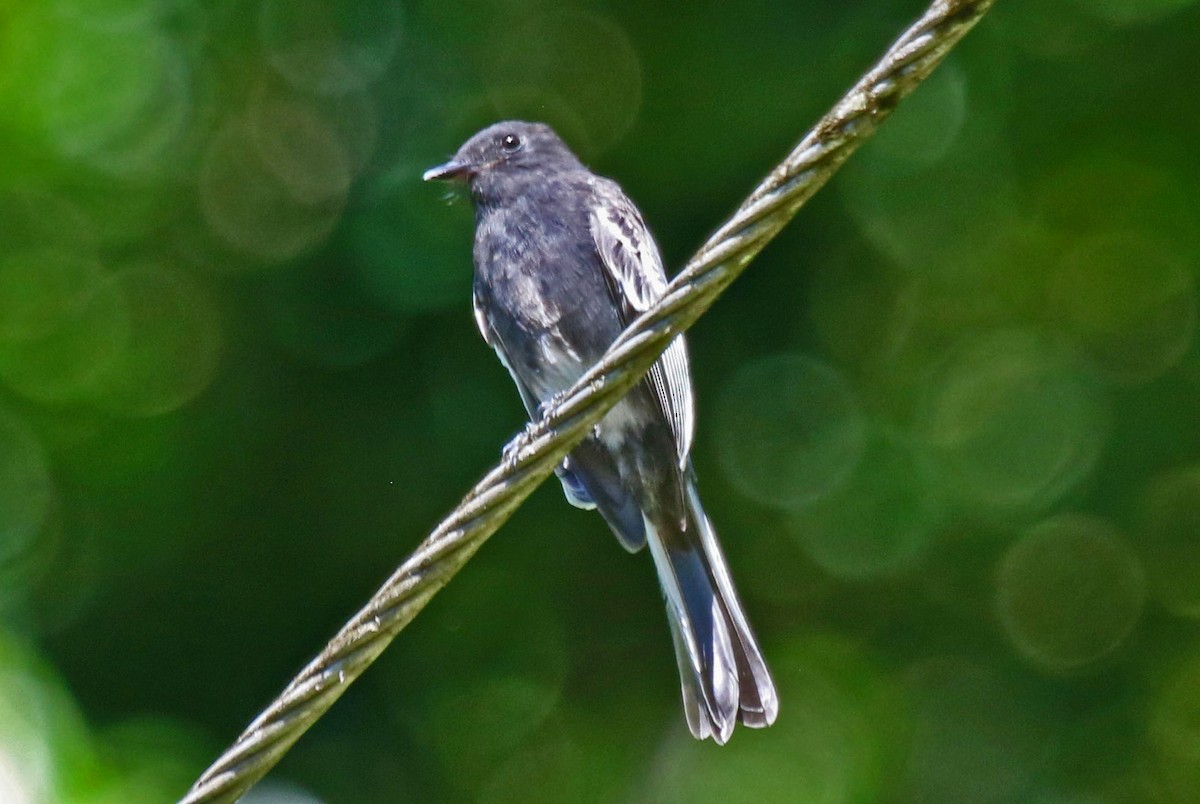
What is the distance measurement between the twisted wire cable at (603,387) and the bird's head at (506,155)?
242cm

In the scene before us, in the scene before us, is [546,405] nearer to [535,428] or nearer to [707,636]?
[535,428]

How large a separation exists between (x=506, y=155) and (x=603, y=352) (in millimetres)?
967

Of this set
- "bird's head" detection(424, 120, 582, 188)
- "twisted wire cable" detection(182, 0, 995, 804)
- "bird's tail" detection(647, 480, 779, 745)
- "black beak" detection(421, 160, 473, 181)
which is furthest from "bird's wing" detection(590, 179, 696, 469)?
"twisted wire cable" detection(182, 0, 995, 804)

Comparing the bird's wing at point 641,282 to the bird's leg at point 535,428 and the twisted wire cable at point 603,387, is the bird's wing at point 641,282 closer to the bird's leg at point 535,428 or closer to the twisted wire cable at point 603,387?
the bird's leg at point 535,428

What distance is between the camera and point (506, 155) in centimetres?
518

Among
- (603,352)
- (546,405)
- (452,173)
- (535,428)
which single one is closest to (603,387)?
(535,428)

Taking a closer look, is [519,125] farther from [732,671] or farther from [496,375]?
[732,671]

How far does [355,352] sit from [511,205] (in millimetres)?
1376

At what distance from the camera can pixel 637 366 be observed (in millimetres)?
2707

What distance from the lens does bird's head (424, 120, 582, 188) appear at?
16.7ft

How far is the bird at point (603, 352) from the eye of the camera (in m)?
4.43

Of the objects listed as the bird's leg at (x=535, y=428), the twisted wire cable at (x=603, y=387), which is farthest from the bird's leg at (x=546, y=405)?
the twisted wire cable at (x=603, y=387)

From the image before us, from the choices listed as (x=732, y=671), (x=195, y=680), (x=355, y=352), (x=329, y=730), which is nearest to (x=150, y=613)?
(x=195, y=680)

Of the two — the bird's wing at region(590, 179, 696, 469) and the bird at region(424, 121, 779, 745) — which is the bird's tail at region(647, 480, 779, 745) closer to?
the bird at region(424, 121, 779, 745)
